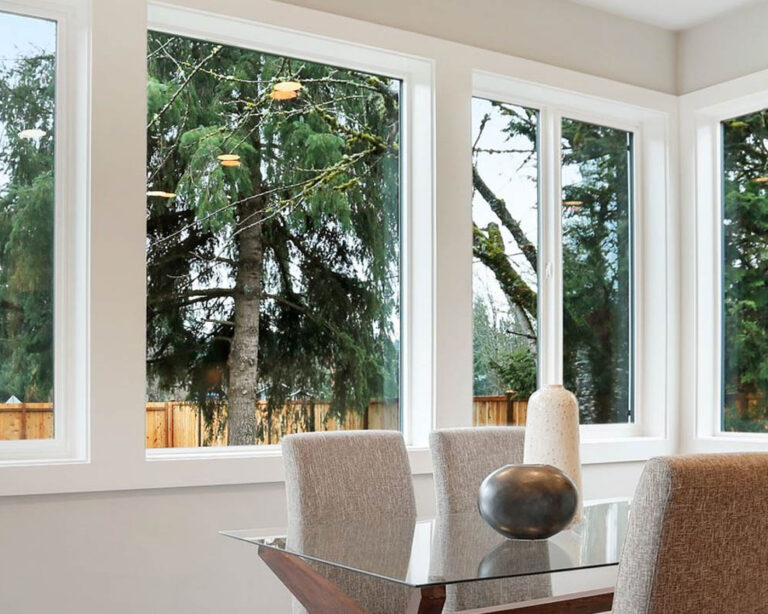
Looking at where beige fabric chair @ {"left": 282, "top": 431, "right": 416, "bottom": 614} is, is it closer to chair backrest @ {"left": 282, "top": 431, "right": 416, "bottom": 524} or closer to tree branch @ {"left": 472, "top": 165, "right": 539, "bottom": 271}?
chair backrest @ {"left": 282, "top": 431, "right": 416, "bottom": 524}

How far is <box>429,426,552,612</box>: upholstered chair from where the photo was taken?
2.65 metres

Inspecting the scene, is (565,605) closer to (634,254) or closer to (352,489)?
(352,489)

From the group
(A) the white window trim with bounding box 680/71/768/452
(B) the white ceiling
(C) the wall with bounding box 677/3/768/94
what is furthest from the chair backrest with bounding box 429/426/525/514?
(C) the wall with bounding box 677/3/768/94

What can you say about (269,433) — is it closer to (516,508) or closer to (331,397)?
(331,397)

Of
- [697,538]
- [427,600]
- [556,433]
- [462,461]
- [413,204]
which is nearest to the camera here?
[697,538]

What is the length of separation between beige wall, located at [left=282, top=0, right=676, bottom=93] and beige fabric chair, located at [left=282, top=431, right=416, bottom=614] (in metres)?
1.74

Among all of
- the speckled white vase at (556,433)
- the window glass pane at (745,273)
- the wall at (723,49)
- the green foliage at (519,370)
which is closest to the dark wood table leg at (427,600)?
the speckled white vase at (556,433)

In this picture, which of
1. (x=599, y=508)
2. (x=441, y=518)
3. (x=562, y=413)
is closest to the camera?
(x=562, y=413)

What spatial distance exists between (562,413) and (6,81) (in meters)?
2.07

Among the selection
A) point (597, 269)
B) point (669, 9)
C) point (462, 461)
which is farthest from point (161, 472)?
point (669, 9)

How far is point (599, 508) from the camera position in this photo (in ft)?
9.25

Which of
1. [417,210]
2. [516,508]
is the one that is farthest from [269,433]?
[516,508]

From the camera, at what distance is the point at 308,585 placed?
2289 mm

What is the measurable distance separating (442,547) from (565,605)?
2.53 ft
